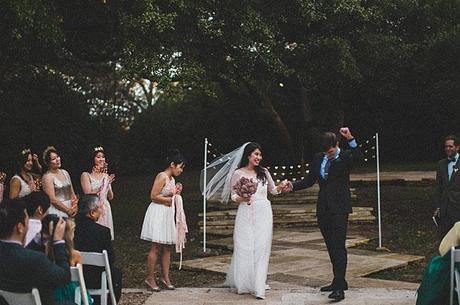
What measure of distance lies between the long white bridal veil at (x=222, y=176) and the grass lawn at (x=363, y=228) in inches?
44.6

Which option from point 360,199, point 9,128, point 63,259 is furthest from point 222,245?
point 9,128

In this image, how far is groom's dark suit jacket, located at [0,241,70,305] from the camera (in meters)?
4.19

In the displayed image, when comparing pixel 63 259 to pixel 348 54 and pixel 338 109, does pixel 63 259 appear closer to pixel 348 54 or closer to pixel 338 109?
pixel 348 54

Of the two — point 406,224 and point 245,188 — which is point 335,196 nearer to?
point 245,188

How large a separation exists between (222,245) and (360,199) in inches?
359

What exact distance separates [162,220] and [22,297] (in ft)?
11.8

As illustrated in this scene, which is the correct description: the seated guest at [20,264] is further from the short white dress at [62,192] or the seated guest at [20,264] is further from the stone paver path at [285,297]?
the short white dress at [62,192]

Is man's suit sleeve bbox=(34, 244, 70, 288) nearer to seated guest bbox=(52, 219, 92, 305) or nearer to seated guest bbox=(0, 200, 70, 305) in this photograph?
seated guest bbox=(0, 200, 70, 305)

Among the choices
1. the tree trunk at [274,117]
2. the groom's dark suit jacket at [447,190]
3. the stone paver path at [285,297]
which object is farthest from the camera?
the tree trunk at [274,117]

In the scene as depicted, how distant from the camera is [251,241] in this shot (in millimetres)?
7555

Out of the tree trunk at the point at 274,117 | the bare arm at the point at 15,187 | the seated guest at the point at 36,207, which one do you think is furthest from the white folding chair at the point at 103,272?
the tree trunk at the point at 274,117

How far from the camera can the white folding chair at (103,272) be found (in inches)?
206

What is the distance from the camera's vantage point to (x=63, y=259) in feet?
14.8

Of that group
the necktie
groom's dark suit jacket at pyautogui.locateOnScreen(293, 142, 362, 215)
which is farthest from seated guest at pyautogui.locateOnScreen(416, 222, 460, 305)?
the necktie
